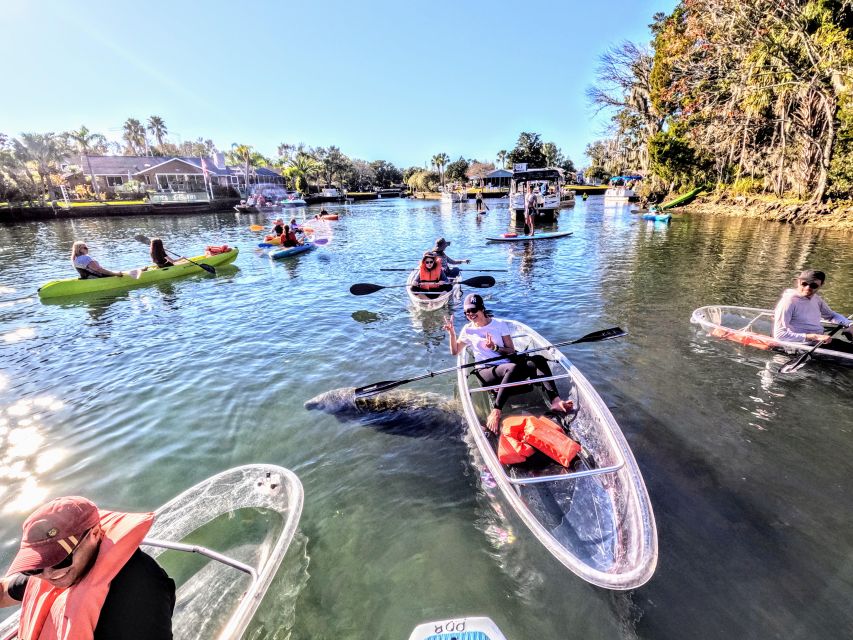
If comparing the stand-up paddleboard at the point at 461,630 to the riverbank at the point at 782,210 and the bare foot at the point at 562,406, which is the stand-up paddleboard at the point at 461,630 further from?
the riverbank at the point at 782,210

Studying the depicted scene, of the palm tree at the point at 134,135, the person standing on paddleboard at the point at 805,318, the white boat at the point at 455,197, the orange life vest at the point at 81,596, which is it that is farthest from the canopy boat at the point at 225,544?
the palm tree at the point at 134,135

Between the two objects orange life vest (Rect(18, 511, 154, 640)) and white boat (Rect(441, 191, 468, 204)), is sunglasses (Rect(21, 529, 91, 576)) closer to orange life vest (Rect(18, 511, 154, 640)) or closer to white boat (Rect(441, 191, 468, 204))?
orange life vest (Rect(18, 511, 154, 640))

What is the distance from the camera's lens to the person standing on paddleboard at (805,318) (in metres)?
7.16

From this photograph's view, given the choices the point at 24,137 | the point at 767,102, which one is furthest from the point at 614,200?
the point at 24,137

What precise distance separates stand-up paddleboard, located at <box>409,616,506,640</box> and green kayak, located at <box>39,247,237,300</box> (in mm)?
16513

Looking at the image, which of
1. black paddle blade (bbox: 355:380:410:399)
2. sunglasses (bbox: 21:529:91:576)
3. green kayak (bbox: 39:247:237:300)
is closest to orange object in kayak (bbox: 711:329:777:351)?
black paddle blade (bbox: 355:380:410:399)

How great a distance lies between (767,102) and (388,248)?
26184 millimetres

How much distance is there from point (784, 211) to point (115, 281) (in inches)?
1530

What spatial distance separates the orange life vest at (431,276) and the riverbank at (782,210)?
84.2 feet

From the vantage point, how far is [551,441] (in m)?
4.54

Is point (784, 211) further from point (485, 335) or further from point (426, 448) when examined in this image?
point (426, 448)

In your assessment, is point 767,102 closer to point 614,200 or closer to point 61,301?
point 614,200

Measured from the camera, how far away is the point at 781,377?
7227mm

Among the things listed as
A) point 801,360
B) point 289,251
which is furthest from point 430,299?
point 289,251
